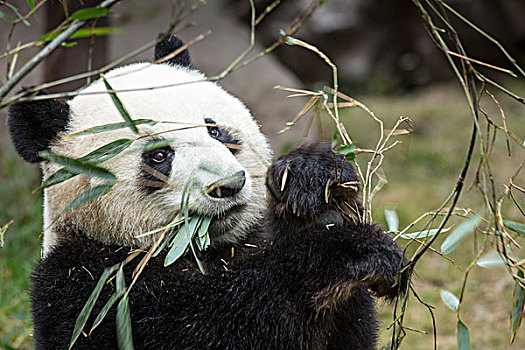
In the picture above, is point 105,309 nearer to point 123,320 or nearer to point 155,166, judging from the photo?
point 123,320

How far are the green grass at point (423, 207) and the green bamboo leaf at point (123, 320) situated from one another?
2.76ft

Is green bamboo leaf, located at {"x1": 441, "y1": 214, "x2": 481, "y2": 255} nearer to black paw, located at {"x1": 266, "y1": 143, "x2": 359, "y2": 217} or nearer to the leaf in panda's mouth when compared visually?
black paw, located at {"x1": 266, "y1": 143, "x2": 359, "y2": 217}

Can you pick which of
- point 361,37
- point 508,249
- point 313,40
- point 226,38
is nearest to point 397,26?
point 361,37

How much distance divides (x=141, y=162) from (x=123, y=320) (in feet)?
2.05

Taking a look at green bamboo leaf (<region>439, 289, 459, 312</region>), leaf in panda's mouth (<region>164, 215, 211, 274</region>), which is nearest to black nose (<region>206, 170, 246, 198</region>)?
leaf in panda's mouth (<region>164, 215, 211, 274</region>)

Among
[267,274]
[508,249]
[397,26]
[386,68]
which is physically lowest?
[386,68]

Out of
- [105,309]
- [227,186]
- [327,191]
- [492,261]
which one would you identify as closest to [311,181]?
[327,191]

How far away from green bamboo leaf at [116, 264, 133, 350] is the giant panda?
148mm

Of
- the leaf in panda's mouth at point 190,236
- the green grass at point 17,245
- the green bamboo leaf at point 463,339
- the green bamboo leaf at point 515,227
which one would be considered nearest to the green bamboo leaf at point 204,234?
the leaf in panda's mouth at point 190,236

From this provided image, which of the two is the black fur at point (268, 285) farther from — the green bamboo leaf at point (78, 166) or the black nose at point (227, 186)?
the green bamboo leaf at point (78, 166)

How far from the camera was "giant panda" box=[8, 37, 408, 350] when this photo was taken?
1878 mm

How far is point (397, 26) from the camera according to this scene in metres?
10.3

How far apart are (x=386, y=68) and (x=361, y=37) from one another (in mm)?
697

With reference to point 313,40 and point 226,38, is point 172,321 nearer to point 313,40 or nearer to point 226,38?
point 226,38
